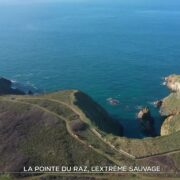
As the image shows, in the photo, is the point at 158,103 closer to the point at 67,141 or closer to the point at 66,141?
the point at 67,141

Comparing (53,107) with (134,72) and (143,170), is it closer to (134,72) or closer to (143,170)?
(143,170)

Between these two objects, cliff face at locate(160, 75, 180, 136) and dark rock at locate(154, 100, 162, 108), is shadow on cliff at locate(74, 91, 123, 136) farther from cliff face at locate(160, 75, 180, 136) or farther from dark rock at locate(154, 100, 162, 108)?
dark rock at locate(154, 100, 162, 108)

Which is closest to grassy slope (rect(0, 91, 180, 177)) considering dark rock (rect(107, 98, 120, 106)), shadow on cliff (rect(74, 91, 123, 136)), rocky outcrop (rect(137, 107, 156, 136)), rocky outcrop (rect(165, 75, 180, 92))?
shadow on cliff (rect(74, 91, 123, 136))

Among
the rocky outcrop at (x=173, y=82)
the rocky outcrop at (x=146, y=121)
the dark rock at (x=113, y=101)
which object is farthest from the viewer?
the rocky outcrop at (x=173, y=82)

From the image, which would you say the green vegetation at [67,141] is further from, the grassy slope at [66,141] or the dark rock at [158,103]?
the dark rock at [158,103]

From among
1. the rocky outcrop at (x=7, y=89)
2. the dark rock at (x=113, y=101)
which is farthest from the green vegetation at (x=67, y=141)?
the rocky outcrop at (x=7, y=89)

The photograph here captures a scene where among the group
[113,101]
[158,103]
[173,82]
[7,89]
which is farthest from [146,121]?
[7,89]

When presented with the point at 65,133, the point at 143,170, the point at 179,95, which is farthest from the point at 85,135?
the point at 179,95

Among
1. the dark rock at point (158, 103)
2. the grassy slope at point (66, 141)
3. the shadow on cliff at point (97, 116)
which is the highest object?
the dark rock at point (158, 103)
